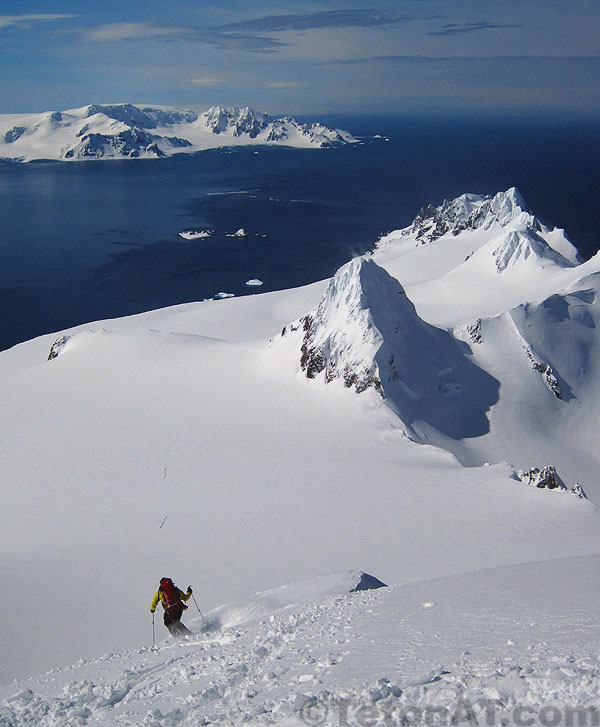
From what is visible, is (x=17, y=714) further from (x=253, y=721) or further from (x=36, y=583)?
(x=36, y=583)

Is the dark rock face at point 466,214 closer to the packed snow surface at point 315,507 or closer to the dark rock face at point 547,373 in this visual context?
the packed snow surface at point 315,507

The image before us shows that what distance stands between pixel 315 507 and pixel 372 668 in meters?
12.6

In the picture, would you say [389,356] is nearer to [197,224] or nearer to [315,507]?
[315,507]

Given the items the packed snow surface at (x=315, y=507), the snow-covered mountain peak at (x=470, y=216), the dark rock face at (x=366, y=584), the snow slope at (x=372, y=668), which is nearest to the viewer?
the snow slope at (x=372, y=668)

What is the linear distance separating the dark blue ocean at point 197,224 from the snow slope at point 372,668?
60169 mm

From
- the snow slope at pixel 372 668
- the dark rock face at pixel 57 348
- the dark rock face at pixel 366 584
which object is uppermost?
the snow slope at pixel 372 668

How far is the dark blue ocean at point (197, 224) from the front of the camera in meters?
77.3

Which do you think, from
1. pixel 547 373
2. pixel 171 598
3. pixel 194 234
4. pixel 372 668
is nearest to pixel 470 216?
pixel 194 234

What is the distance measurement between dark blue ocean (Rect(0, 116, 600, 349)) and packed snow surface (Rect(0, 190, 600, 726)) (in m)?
28.7

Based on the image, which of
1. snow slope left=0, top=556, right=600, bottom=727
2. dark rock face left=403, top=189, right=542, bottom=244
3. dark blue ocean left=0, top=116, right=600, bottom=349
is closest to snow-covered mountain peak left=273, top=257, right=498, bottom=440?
snow slope left=0, top=556, right=600, bottom=727

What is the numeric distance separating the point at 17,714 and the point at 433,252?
76.1m

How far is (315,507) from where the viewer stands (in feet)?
65.7

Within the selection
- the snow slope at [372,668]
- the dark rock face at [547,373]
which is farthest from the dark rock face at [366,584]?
the dark rock face at [547,373]

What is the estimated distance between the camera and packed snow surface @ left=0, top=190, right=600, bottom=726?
26.0 feet
